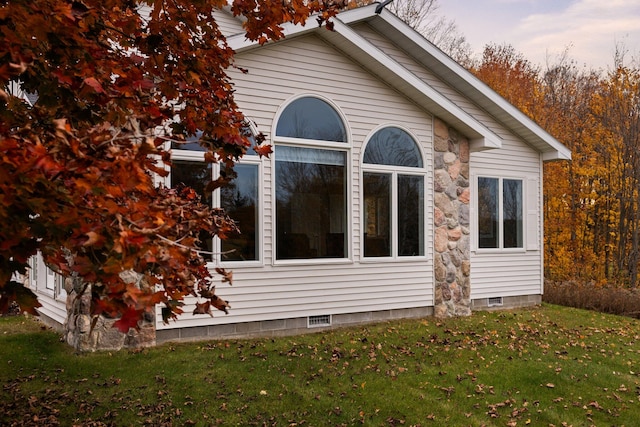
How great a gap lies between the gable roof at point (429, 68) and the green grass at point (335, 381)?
3.23 m

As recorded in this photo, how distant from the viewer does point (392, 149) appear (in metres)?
7.75

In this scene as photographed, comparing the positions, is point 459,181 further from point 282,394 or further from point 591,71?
point 591,71

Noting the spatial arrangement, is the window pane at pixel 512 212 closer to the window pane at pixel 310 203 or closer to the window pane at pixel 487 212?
the window pane at pixel 487 212

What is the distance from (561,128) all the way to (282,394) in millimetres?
14399

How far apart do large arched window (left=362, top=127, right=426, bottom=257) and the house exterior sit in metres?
0.02

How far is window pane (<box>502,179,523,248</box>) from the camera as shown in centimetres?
944

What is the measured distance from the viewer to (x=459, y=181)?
8289 millimetres

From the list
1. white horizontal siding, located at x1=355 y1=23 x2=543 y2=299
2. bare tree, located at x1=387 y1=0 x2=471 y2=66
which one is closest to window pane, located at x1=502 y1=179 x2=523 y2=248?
white horizontal siding, located at x1=355 y1=23 x2=543 y2=299

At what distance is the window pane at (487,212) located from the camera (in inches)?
360

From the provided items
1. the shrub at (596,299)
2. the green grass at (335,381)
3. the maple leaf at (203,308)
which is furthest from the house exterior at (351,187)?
the maple leaf at (203,308)

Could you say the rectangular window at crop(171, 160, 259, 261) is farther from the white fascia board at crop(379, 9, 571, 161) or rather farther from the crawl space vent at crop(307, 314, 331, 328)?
the white fascia board at crop(379, 9, 571, 161)

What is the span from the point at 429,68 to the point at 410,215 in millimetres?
2651

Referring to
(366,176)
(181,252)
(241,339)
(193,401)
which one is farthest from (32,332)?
(181,252)

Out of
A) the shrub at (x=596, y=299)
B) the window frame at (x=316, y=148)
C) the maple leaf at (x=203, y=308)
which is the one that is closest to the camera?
the maple leaf at (x=203, y=308)
